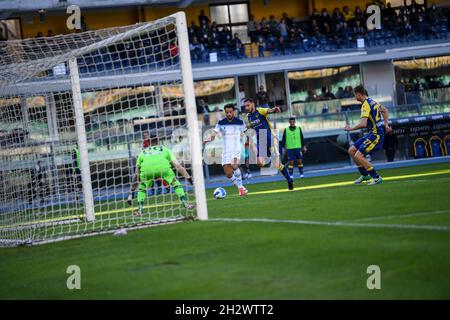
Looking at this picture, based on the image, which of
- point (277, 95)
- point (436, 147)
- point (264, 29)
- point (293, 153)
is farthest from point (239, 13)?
point (293, 153)

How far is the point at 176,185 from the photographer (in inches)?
588

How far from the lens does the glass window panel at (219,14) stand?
142ft

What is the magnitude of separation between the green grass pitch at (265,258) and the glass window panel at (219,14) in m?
30.9

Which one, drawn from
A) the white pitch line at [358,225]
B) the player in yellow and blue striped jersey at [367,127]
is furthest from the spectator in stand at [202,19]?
the white pitch line at [358,225]

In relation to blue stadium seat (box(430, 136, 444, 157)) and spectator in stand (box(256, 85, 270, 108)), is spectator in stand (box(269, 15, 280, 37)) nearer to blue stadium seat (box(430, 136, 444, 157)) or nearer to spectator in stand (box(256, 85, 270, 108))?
spectator in stand (box(256, 85, 270, 108))

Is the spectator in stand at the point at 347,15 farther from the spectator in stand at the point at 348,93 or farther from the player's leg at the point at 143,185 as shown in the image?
the player's leg at the point at 143,185

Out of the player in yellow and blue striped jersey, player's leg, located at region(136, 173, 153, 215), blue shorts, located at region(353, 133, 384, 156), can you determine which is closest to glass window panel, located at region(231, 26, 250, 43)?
the player in yellow and blue striped jersey

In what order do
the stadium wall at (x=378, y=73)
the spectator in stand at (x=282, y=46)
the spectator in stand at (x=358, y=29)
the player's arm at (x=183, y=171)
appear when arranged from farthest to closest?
the stadium wall at (x=378, y=73) < the spectator in stand at (x=358, y=29) < the spectator in stand at (x=282, y=46) < the player's arm at (x=183, y=171)

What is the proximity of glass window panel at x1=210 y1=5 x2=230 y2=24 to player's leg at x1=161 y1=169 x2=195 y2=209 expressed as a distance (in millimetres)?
28619

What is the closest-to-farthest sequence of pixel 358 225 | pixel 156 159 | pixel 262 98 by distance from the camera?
1. pixel 358 225
2. pixel 156 159
3. pixel 262 98

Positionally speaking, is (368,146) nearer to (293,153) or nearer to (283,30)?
(293,153)

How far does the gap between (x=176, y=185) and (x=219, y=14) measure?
97.0ft

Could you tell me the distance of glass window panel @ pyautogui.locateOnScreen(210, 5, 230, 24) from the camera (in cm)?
4328
